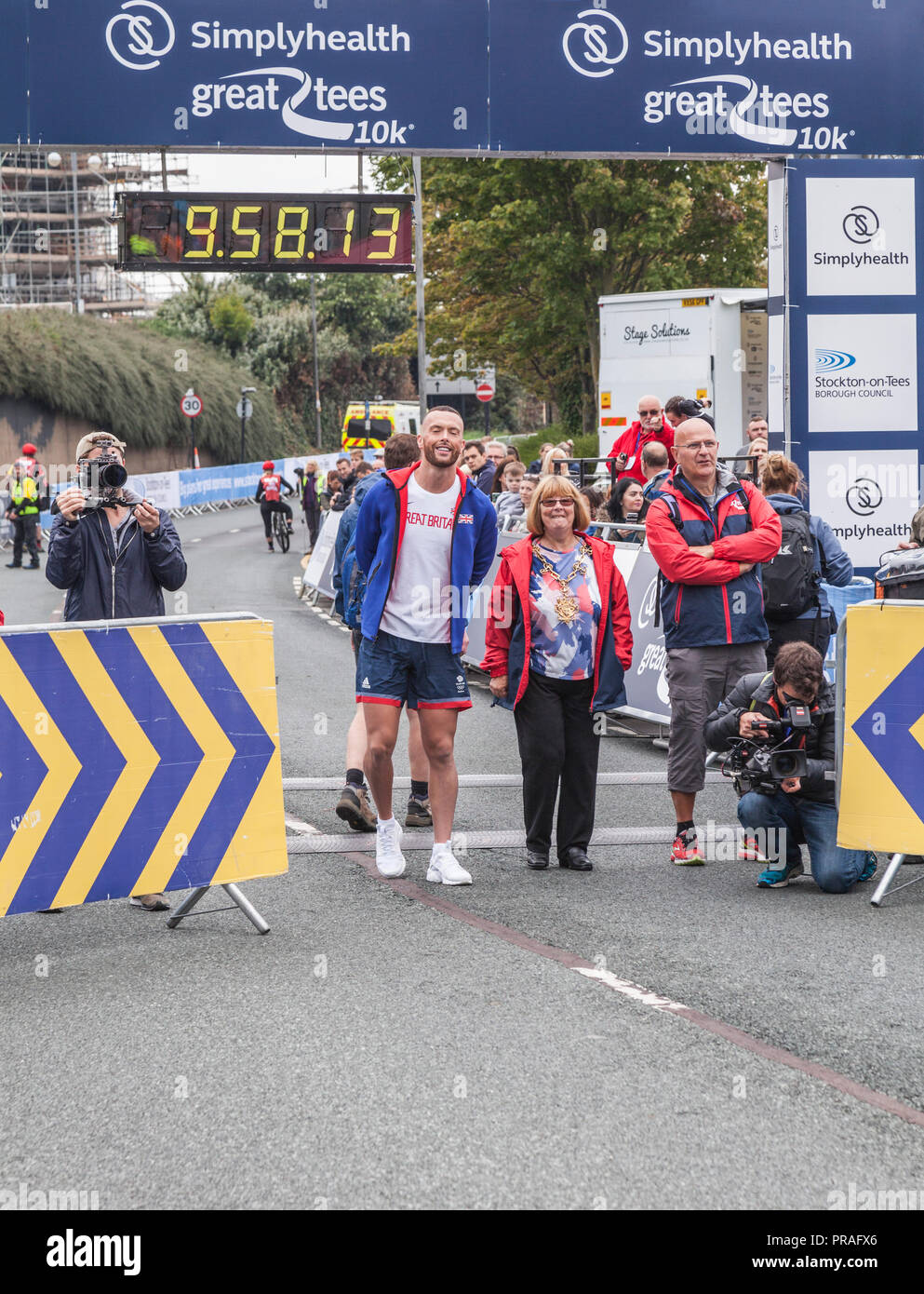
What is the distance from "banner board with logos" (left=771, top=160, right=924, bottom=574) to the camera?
13734 millimetres

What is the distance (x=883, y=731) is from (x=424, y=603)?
6.90ft

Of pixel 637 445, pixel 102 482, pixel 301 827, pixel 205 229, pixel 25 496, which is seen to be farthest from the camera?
pixel 25 496

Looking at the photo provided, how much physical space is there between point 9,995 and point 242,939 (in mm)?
1010

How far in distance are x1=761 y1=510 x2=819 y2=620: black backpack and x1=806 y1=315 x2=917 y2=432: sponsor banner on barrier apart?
5175 millimetres

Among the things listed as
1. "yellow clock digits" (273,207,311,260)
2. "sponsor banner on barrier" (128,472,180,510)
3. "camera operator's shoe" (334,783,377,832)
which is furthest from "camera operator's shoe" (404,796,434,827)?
"sponsor banner on barrier" (128,472,180,510)

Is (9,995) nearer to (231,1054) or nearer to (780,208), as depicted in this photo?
(231,1054)

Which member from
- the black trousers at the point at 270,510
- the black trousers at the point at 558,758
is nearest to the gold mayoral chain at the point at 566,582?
the black trousers at the point at 558,758

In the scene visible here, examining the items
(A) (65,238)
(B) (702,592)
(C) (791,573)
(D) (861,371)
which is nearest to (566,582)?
(B) (702,592)

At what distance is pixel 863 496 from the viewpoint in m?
13.9

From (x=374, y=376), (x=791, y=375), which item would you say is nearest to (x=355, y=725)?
(x=791, y=375)

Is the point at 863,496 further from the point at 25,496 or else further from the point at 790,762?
the point at 25,496

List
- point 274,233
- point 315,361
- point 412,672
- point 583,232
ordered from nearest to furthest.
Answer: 1. point 412,672
2. point 274,233
3. point 583,232
4. point 315,361

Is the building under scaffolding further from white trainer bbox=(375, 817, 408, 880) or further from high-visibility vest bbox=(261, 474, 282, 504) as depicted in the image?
white trainer bbox=(375, 817, 408, 880)

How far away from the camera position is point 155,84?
13117 mm
